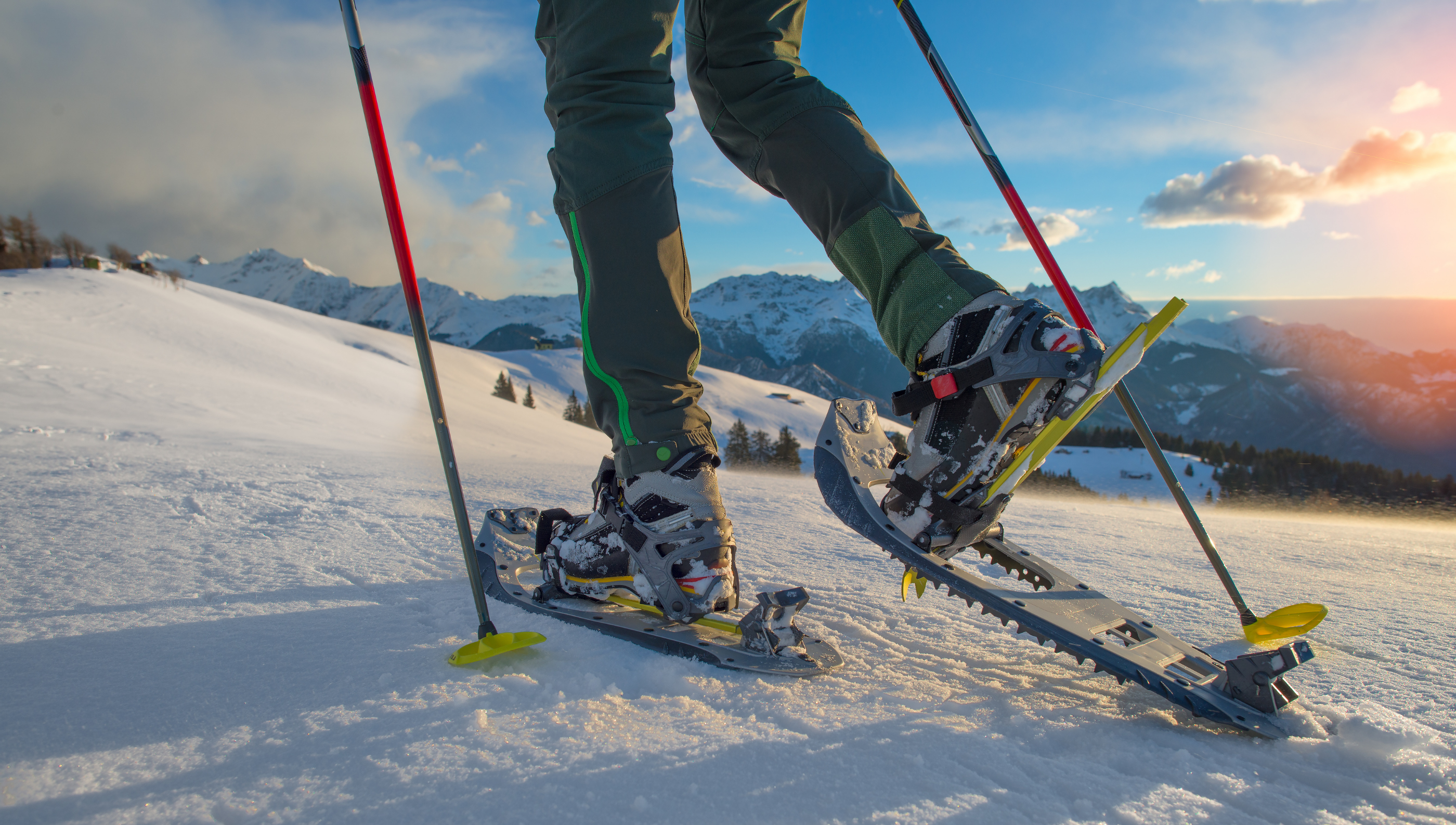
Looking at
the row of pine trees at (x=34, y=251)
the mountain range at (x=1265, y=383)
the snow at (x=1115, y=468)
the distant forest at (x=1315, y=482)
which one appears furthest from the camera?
the mountain range at (x=1265, y=383)

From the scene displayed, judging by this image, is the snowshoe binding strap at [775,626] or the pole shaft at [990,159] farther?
the pole shaft at [990,159]

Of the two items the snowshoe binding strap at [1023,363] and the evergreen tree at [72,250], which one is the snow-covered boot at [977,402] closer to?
the snowshoe binding strap at [1023,363]

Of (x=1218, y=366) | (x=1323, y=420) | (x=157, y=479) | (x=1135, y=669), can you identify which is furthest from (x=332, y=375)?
(x=1218, y=366)

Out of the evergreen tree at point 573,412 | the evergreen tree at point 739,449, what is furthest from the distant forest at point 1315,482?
the evergreen tree at point 573,412

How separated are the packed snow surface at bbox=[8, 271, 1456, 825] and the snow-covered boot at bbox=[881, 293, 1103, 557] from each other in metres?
0.22

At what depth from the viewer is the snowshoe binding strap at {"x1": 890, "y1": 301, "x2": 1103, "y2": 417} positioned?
973 millimetres

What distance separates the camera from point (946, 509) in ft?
3.59

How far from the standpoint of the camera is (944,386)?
1.06m

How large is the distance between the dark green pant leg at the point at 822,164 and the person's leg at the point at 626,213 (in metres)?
0.20

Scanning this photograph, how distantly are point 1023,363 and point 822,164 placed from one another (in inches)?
19.7

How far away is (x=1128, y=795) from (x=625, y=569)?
83 cm

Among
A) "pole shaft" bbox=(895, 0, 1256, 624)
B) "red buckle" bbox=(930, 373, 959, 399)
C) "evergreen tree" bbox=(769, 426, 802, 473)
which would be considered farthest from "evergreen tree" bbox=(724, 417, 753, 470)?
"red buckle" bbox=(930, 373, 959, 399)

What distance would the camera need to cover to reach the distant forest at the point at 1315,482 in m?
4.76

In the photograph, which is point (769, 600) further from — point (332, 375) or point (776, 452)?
point (776, 452)
